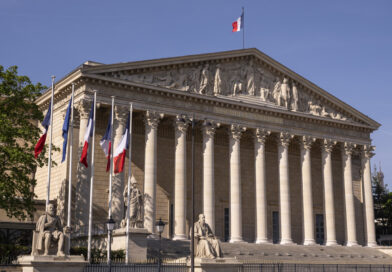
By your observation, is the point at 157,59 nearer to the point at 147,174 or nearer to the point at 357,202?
the point at 147,174

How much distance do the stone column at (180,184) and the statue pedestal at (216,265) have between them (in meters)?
13.1

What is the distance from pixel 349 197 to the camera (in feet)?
160

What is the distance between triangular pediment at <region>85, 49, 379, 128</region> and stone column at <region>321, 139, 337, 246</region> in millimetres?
3172

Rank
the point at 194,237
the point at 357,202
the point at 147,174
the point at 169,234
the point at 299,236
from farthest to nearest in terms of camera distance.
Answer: the point at 357,202 → the point at 299,236 → the point at 169,234 → the point at 147,174 → the point at 194,237

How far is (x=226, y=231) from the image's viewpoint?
46.2 m

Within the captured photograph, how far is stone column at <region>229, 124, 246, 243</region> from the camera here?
136ft

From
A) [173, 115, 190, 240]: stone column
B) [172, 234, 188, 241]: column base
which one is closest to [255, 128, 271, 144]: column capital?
[173, 115, 190, 240]: stone column

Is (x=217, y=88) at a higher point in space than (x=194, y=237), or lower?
higher

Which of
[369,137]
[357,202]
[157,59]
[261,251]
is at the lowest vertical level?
[261,251]

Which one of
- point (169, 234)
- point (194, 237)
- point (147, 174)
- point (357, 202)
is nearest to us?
point (194, 237)

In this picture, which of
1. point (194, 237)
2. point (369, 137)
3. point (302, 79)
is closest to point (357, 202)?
point (369, 137)

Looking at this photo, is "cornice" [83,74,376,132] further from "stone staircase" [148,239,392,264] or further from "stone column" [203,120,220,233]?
"stone staircase" [148,239,392,264]

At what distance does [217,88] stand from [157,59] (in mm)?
5924

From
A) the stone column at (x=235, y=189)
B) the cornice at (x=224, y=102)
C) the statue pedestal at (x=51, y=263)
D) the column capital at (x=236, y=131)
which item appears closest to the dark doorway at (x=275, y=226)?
the stone column at (x=235, y=189)
